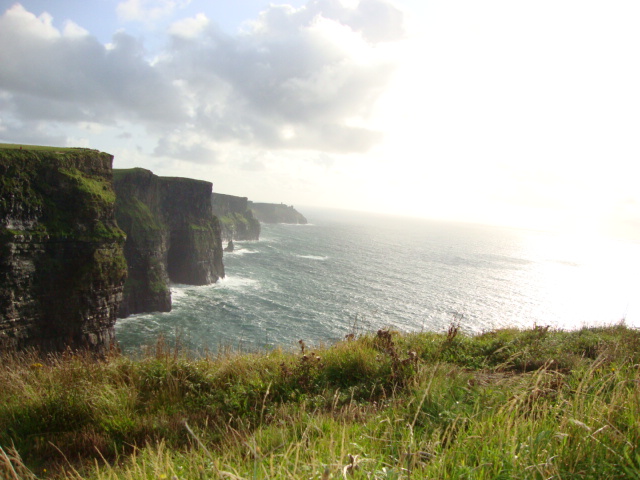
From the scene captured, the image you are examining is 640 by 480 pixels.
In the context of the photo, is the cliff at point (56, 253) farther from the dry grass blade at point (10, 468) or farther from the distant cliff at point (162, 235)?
the dry grass blade at point (10, 468)

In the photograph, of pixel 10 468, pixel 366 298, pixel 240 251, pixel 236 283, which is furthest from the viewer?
pixel 240 251

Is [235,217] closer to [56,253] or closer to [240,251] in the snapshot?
[240,251]

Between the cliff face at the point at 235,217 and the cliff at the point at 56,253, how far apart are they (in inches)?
3558

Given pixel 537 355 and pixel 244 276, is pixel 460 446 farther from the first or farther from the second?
pixel 244 276

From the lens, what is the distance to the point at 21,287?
102 feet

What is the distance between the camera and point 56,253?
112ft

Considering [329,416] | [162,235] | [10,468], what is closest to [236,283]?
[162,235]

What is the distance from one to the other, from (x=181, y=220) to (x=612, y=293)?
10284 centimetres

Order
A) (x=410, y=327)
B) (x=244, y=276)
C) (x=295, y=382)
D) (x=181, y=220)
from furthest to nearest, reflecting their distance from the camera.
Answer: (x=244, y=276), (x=181, y=220), (x=410, y=327), (x=295, y=382)

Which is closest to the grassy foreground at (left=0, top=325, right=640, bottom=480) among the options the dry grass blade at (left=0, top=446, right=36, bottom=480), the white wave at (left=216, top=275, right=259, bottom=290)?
the dry grass blade at (left=0, top=446, right=36, bottom=480)

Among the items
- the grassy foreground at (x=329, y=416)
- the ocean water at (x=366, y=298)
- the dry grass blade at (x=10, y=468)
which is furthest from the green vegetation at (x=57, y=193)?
the dry grass blade at (x=10, y=468)

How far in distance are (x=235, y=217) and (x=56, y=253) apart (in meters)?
106

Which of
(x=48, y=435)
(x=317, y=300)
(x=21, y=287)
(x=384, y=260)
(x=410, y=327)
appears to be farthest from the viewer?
(x=384, y=260)

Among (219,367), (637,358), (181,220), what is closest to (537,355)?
(637,358)
